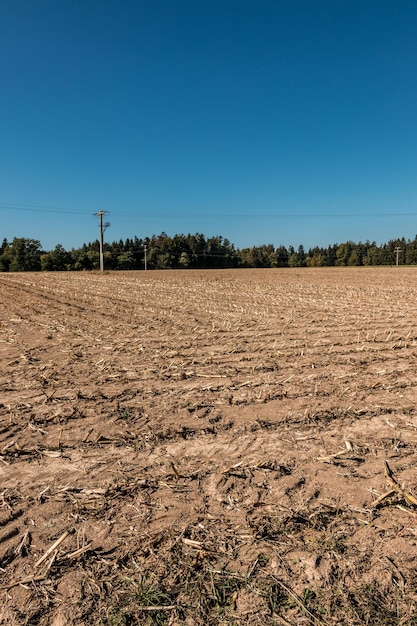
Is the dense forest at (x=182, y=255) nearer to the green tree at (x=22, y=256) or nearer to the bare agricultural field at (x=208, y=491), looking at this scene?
the green tree at (x=22, y=256)

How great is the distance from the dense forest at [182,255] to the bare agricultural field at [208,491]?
84.6m

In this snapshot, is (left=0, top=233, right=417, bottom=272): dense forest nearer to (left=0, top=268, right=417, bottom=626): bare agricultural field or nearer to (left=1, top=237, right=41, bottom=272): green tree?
(left=1, top=237, right=41, bottom=272): green tree

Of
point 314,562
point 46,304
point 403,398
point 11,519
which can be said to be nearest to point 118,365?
point 11,519

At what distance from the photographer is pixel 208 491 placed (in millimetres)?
3307

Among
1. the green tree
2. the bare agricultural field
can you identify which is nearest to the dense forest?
the green tree

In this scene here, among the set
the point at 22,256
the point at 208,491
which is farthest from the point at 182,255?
the point at 208,491

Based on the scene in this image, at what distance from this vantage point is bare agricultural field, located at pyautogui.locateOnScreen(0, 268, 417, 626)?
7.42 feet

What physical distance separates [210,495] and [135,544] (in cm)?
79

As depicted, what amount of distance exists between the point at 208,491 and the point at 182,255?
109499mm

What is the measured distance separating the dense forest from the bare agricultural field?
3331 inches

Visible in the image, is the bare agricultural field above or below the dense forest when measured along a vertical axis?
below

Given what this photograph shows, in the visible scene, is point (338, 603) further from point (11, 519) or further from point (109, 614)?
point (11, 519)

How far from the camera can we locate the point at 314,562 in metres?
2.51

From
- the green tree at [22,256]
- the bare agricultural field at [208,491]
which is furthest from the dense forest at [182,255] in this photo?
the bare agricultural field at [208,491]
